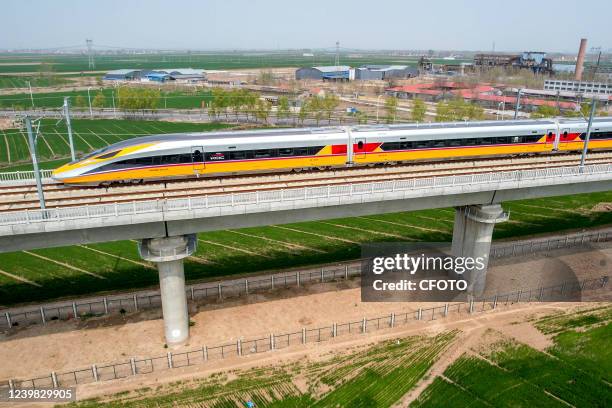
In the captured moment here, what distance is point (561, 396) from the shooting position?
24.1 m

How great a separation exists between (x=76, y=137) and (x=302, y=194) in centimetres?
7464

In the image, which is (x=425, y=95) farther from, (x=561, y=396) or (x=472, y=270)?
(x=561, y=396)

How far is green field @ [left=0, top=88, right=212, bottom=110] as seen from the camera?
12950 cm

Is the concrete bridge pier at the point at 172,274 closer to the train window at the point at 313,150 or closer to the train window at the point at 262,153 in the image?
the train window at the point at 262,153

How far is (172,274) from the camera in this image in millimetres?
27781

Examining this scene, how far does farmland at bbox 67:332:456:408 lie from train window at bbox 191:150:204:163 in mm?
13957

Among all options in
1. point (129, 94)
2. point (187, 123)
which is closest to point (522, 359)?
point (187, 123)

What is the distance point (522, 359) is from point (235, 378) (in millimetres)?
16757

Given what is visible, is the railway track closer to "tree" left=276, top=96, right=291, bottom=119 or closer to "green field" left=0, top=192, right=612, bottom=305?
"green field" left=0, top=192, right=612, bottom=305

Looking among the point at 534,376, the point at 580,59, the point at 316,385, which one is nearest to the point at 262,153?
the point at 316,385

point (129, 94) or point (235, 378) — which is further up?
point (129, 94)

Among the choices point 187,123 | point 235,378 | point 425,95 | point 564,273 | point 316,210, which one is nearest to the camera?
point 235,378

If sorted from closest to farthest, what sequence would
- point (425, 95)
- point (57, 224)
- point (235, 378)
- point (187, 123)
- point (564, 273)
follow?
point (57, 224) → point (235, 378) → point (564, 273) → point (187, 123) → point (425, 95)

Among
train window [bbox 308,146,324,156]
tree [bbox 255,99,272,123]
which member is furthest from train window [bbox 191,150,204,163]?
tree [bbox 255,99,272,123]
